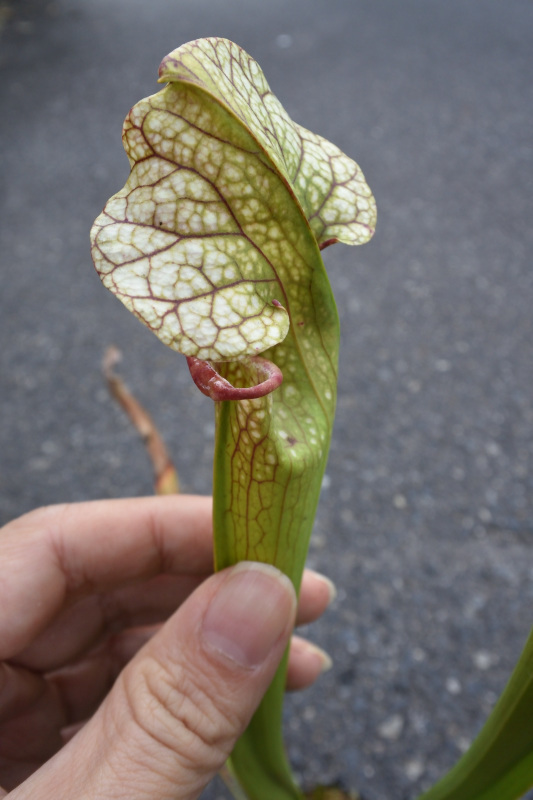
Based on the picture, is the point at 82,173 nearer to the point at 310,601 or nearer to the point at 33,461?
the point at 33,461

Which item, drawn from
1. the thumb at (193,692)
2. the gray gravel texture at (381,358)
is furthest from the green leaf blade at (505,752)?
the gray gravel texture at (381,358)

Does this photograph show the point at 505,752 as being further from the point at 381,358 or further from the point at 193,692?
the point at 381,358

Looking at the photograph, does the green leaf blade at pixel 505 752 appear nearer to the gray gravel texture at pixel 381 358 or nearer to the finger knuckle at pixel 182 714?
the finger knuckle at pixel 182 714

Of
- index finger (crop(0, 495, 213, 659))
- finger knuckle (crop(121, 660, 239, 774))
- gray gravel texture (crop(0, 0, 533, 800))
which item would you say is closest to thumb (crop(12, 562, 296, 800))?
finger knuckle (crop(121, 660, 239, 774))

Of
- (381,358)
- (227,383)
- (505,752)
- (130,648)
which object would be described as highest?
(227,383)

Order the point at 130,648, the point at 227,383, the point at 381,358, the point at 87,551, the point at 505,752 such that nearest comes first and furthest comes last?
1. the point at 227,383
2. the point at 505,752
3. the point at 87,551
4. the point at 130,648
5. the point at 381,358

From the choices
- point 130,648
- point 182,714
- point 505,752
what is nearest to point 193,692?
point 182,714

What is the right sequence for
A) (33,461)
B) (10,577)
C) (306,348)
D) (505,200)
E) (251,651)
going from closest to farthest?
1. (306,348)
2. (251,651)
3. (10,577)
4. (33,461)
5. (505,200)

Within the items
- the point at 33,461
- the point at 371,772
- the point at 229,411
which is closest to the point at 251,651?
the point at 229,411
